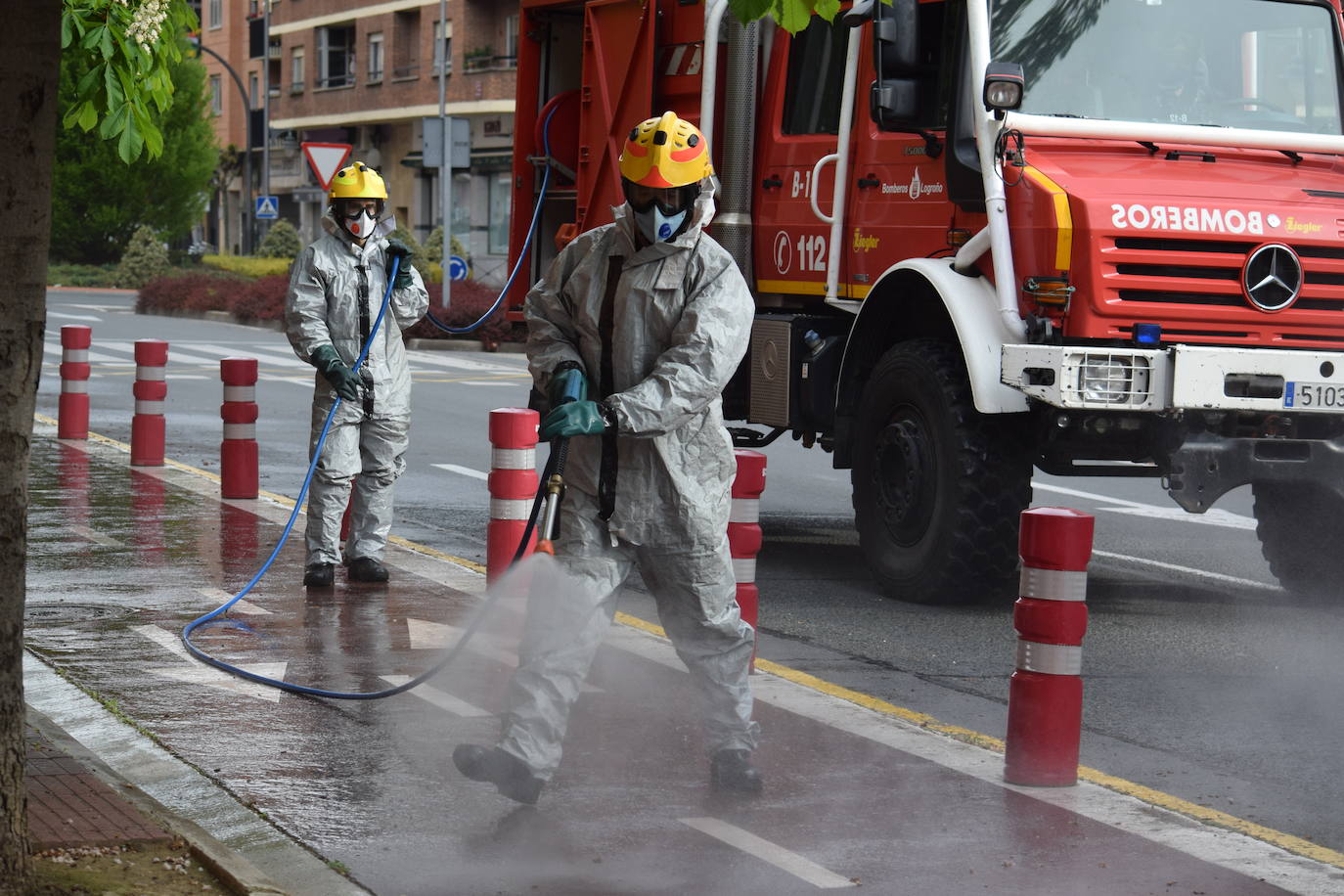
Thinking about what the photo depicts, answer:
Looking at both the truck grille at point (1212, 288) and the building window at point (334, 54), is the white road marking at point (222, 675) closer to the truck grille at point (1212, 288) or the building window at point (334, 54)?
the truck grille at point (1212, 288)

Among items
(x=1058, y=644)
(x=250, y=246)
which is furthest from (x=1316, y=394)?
(x=250, y=246)

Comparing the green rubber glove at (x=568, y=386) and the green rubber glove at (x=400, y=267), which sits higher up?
the green rubber glove at (x=400, y=267)

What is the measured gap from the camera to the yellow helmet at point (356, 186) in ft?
30.6

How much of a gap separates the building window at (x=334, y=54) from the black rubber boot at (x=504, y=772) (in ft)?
197

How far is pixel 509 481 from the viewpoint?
8.56 m

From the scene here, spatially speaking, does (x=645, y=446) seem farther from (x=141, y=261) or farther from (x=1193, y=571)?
(x=141, y=261)

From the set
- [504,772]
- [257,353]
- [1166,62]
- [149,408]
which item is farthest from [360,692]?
[257,353]

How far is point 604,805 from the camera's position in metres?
5.62

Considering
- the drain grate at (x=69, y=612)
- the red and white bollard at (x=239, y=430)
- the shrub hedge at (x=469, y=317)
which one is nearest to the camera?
the drain grate at (x=69, y=612)

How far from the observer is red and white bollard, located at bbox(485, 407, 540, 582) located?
8.55m

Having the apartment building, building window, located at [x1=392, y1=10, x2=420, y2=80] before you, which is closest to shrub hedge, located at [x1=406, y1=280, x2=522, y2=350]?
the apartment building

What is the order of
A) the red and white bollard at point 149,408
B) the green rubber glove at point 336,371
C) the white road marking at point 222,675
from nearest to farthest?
the white road marking at point 222,675 < the green rubber glove at point 336,371 < the red and white bollard at point 149,408

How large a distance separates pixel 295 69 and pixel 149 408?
5518cm

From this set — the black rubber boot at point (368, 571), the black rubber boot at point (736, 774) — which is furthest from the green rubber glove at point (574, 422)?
the black rubber boot at point (368, 571)
